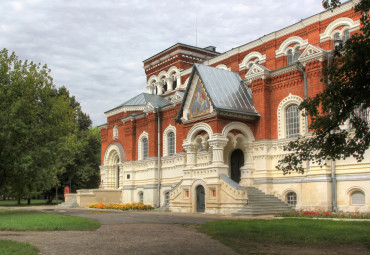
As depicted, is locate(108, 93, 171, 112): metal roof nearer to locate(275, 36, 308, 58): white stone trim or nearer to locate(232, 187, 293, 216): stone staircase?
locate(275, 36, 308, 58): white stone trim

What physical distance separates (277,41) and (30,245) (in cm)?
2129

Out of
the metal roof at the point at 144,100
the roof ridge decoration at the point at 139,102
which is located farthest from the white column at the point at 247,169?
the metal roof at the point at 144,100

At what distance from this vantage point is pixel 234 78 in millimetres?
25453

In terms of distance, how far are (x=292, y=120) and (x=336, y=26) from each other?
19.7ft

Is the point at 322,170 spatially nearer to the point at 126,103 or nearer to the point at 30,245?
the point at 30,245

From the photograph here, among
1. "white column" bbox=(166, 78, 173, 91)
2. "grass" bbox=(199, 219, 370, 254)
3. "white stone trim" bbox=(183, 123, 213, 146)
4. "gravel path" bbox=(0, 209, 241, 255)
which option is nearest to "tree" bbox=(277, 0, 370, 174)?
"grass" bbox=(199, 219, 370, 254)

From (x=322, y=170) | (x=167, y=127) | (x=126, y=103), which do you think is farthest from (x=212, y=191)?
(x=126, y=103)

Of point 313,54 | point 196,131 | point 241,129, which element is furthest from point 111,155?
point 313,54

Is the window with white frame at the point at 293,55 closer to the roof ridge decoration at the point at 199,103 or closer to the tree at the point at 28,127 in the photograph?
the roof ridge decoration at the point at 199,103

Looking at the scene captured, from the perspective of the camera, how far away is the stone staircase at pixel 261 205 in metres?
20.2

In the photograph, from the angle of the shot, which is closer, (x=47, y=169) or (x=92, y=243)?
(x=92, y=243)

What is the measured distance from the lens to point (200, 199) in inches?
909

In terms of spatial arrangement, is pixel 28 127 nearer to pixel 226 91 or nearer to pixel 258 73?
pixel 226 91

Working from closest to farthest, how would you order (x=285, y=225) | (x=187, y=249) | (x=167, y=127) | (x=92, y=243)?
(x=187, y=249) < (x=92, y=243) < (x=285, y=225) < (x=167, y=127)
